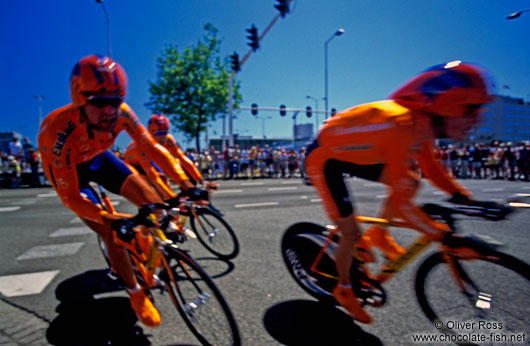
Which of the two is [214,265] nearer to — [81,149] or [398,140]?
[81,149]

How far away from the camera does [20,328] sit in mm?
2557

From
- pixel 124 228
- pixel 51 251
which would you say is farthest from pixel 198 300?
pixel 51 251

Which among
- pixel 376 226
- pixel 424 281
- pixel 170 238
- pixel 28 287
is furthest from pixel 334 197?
pixel 28 287

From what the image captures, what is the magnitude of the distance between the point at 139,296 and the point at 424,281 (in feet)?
7.14

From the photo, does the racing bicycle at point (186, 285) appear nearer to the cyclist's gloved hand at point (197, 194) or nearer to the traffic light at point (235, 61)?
the cyclist's gloved hand at point (197, 194)

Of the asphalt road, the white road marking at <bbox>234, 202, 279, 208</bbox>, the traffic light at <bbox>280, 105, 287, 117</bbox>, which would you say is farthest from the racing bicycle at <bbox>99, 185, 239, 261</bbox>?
the traffic light at <bbox>280, 105, 287, 117</bbox>

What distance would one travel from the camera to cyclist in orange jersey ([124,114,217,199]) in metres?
4.05

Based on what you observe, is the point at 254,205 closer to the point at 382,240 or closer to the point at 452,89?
the point at 382,240

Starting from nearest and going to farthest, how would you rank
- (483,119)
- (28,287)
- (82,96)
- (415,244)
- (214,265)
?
(483,119), (415,244), (82,96), (28,287), (214,265)

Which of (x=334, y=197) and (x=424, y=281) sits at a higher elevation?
(x=334, y=197)

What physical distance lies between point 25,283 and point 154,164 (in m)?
2.13

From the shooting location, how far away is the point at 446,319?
2.09m

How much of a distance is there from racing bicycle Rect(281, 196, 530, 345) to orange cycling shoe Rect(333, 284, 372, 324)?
9cm

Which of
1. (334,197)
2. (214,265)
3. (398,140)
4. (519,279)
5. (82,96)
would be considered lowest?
(214,265)
